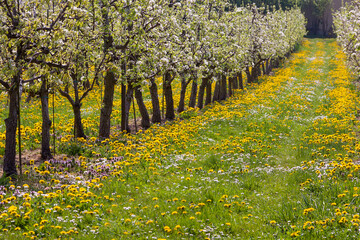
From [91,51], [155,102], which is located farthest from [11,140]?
[155,102]

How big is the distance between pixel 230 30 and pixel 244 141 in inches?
674

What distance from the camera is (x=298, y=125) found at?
65.9 ft

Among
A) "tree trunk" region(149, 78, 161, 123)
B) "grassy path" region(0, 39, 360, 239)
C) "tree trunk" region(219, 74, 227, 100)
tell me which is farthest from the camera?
"tree trunk" region(219, 74, 227, 100)

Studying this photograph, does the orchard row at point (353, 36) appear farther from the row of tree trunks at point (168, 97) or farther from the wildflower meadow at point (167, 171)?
the row of tree trunks at point (168, 97)

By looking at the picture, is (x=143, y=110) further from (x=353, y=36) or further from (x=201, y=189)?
(x=353, y=36)

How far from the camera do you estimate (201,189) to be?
398 inches

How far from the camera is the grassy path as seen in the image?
290 inches

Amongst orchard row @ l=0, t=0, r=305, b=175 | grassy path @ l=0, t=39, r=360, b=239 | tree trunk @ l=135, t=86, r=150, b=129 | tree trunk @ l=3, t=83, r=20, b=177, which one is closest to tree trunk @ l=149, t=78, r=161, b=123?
orchard row @ l=0, t=0, r=305, b=175

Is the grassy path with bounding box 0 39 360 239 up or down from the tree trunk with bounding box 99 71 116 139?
down

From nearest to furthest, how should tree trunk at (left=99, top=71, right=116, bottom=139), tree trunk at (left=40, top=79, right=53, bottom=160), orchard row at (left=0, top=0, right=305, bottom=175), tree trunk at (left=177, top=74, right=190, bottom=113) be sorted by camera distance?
orchard row at (left=0, top=0, right=305, bottom=175) → tree trunk at (left=40, top=79, right=53, bottom=160) → tree trunk at (left=99, top=71, right=116, bottom=139) → tree trunk at (left=177, top=74, right=190, bottom=113)

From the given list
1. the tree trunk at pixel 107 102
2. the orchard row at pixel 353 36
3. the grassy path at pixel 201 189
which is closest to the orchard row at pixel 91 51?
the tree trunk at pixel 107 102

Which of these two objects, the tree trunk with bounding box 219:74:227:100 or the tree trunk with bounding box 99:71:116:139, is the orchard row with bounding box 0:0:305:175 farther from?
the tree trunk with bounding box 219:74:227:100

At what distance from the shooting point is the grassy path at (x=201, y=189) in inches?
290

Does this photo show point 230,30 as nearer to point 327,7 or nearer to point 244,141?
point 244,141
